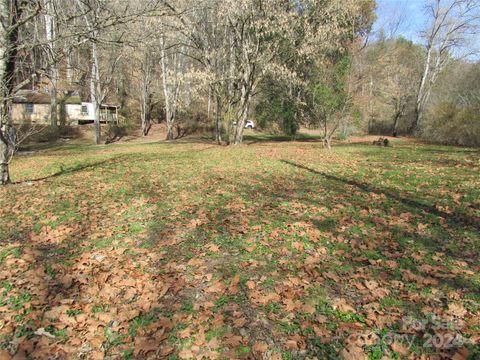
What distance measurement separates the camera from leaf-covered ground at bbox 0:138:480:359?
323cm

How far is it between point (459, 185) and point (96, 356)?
924 centimetres

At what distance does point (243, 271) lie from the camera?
452cm

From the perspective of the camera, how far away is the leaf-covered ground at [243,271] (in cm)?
323

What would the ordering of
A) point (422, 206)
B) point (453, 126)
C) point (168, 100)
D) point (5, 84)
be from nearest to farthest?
point (422, 206) < point (5, 84) < point (453, 126) < point (168, 100)

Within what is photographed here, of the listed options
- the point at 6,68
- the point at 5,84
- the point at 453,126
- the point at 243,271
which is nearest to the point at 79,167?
the point at 5,84

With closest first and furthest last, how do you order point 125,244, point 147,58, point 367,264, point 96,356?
point 96,356 < point 367,264 < point 125,244 < point 147,58

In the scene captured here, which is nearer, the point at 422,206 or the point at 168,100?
the point at 422,206

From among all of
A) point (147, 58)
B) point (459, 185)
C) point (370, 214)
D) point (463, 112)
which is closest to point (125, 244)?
point (370, 214)

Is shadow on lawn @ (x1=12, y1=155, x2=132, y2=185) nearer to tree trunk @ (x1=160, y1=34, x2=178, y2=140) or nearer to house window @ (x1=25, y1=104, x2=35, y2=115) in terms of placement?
tree trunk @ (x1=160, y1=34, x2=178, y2=140)

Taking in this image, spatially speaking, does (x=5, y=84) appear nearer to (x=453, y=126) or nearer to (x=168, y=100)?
(x=453, y=126)

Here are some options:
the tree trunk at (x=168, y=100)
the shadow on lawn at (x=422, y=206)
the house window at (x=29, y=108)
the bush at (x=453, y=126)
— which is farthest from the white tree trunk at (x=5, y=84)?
the house window at (x=29, y=108)

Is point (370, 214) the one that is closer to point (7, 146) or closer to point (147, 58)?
point (7, 146)

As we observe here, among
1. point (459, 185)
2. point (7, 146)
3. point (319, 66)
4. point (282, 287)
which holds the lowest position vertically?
point (282, 287)

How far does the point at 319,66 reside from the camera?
18453 mm
